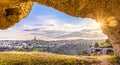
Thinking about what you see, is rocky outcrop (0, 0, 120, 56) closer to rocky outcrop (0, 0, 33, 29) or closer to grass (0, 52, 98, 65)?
rocky outcrop (0, 0, 33, 29)

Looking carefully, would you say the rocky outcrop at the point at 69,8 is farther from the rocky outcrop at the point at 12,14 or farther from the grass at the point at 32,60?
the grass at the point at 32,60

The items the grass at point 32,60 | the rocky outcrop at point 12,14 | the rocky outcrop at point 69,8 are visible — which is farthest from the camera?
the grass at point 32,60

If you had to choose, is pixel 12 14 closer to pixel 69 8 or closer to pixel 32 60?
pixel 69 8

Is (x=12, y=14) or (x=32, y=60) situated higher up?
(x=12, y=14)

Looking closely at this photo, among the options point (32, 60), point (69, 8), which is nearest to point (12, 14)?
point (69, 8)

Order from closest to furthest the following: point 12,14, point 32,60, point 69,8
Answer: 1. point 69,8
2. point 12,14
3. point 32,60

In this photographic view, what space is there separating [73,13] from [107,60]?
13.3 m

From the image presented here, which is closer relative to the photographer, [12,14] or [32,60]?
[12,14]

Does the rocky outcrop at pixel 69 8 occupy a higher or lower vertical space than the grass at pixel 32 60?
higher

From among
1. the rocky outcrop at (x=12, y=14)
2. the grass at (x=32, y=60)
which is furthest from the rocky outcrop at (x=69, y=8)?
the grass at (x=32, y=60)

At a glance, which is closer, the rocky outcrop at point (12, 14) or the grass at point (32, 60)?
the rocky outcrop at point (12, 14)

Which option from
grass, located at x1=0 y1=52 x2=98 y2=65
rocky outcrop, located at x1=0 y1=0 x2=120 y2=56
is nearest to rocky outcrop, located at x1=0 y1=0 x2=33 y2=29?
rocky outcrop, located at x1=0 y1=0 x2=120 y2=56

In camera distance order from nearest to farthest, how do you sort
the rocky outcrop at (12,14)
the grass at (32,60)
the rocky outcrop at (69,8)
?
the rocky outcrop at (69,8) < the rocky outcrop at (12,14) < the grass at (32,60)

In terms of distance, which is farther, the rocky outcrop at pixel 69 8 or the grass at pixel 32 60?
the grass at pixel 32 60
